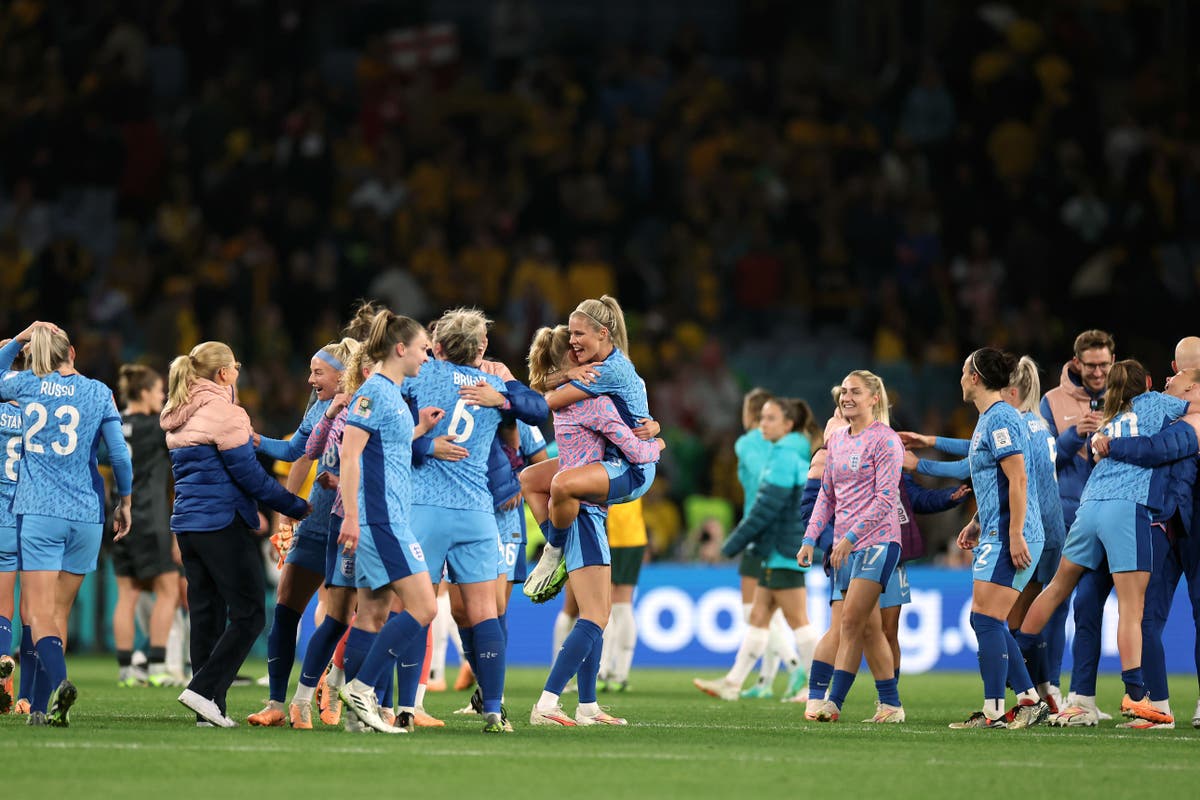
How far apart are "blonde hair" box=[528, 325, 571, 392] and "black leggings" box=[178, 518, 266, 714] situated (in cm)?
198

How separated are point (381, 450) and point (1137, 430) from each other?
190 inches

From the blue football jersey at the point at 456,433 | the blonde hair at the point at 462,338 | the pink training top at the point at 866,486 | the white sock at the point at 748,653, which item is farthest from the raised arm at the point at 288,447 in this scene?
the white sock at the point at 748,653

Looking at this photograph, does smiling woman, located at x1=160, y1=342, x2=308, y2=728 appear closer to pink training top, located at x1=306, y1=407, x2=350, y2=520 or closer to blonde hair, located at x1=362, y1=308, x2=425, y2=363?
pink training top, located at x1=306, y1=407, x2=350, y2=520

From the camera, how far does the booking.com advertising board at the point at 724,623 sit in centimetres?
1811

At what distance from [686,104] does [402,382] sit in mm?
16780

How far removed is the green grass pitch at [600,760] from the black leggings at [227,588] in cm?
33

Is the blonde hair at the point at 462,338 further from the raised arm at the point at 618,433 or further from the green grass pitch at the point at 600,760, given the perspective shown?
the green grass pitch at the point at 600,760

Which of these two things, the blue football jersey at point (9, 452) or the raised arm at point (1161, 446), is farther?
the raised arm at point (1161, 446)

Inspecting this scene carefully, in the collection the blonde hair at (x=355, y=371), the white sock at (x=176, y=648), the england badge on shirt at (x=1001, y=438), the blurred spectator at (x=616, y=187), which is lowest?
the white sock at (x=176, y=648)

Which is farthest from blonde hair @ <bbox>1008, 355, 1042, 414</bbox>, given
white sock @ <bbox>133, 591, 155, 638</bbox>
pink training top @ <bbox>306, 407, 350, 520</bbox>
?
white sock @ <bbox>133, 591, 155, 638</bbox>

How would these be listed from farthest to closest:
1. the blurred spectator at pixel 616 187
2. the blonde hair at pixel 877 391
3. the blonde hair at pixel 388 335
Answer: the blurred spectator at pixel 616 187
the blonde hair at pixel 877 391
the blonde hair at pixel 388 335

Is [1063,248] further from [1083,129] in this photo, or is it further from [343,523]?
[343,523]

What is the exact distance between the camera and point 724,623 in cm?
1833

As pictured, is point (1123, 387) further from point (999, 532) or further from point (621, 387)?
point (621, 387)
